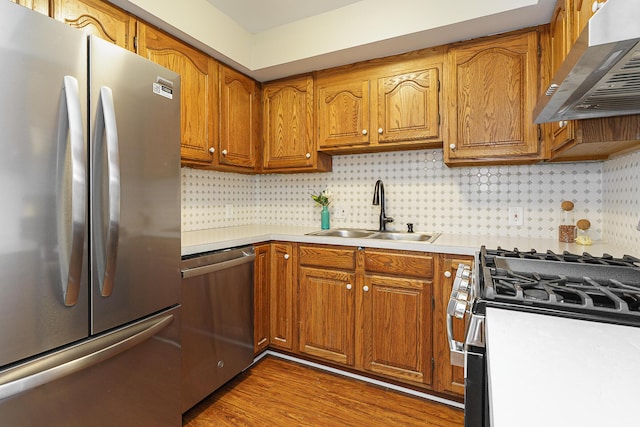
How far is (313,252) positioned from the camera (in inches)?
88.0

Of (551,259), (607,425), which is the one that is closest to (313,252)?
(551,259)

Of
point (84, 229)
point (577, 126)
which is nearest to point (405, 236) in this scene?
point (577, 126)

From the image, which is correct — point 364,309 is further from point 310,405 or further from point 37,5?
point 37,5

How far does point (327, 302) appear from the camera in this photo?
7.23 feet

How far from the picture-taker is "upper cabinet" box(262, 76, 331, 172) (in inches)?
101

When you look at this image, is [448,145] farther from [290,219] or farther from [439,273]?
[290,219]

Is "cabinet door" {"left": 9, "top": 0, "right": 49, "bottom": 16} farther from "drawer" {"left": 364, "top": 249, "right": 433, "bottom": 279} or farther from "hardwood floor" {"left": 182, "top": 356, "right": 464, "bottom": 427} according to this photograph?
"hardwood floor" {"left": 182, "top": 356, "right": 464, "bottom": 427}

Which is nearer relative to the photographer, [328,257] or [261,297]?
[328,257]

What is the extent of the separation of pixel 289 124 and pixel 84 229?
1.81 metres

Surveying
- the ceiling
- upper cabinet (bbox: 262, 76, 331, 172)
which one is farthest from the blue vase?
the ceiling

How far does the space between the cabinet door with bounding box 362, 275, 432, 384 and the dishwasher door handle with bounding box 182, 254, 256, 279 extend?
764mm

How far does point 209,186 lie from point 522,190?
2.27 m

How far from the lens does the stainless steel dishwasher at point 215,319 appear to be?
1.71m

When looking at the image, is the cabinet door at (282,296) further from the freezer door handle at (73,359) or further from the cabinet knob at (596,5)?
the cabinet knob at (596,5)
